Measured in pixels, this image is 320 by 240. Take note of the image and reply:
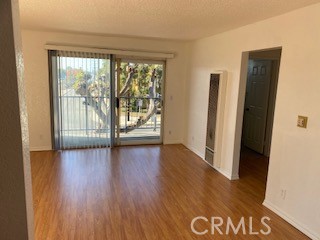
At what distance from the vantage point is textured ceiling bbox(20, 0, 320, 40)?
2.52 metres

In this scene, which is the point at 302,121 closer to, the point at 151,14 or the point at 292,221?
the point at 292,221

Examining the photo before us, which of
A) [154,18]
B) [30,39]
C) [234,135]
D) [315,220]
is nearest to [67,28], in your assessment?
[30,39]

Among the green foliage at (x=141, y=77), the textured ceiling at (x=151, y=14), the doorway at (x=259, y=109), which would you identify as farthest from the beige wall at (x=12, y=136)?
the green foliage at (x=141, y=77)

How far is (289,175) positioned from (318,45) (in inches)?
54.3

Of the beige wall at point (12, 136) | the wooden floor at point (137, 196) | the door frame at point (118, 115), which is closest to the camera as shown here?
the beige wall at point (12, 136)

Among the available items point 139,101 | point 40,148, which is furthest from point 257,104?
point 40,148

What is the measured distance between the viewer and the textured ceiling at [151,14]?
2.52 metres

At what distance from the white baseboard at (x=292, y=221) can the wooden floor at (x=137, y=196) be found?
0.17 feet

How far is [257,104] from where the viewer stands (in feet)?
17.0

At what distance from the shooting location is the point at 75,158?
14.8 ft

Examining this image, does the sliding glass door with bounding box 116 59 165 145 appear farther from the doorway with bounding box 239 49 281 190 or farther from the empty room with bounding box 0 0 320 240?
the doorway with bounding box 239 49 281 190

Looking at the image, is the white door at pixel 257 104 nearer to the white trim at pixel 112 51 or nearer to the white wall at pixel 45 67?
the white wall at pixel 45 67

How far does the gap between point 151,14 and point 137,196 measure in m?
2.32

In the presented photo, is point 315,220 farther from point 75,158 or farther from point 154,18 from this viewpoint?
point 75,158
